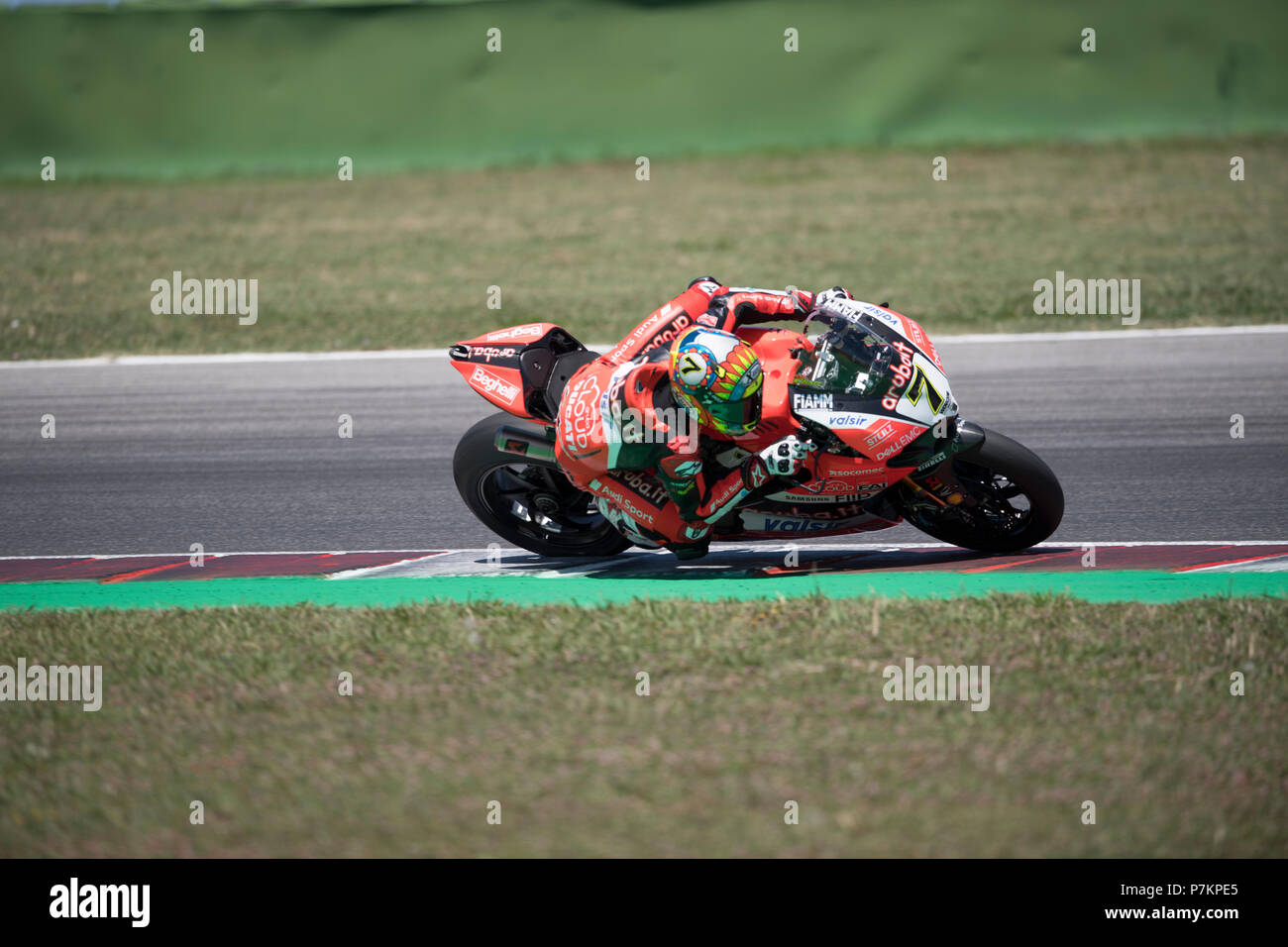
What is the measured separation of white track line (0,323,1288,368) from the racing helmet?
558cm

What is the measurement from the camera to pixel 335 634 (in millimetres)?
5105

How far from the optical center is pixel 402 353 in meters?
10.8

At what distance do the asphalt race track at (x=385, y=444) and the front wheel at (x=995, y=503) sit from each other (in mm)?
593

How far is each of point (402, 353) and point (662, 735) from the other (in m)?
7.25

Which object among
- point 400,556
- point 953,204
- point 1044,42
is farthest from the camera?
point 1044,42

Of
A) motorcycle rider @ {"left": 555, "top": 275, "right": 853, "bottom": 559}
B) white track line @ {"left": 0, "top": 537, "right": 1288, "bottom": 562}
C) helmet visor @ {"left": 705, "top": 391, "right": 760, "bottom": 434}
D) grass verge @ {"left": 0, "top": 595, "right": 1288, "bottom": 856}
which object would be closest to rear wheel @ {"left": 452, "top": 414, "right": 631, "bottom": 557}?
white track line @ {"left": 0, "top": 537, "right": 1288, "bottom": 562}

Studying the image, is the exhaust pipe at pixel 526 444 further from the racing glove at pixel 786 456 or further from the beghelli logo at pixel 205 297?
the beghelli logo at pixel 205 297

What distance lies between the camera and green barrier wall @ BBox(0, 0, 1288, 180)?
1781 cm

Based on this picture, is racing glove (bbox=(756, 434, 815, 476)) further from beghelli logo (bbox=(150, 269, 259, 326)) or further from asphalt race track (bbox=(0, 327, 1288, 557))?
beghelli logo (bbox=(150, 269, 259, 326))

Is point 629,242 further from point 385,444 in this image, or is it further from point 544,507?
point 544,507
